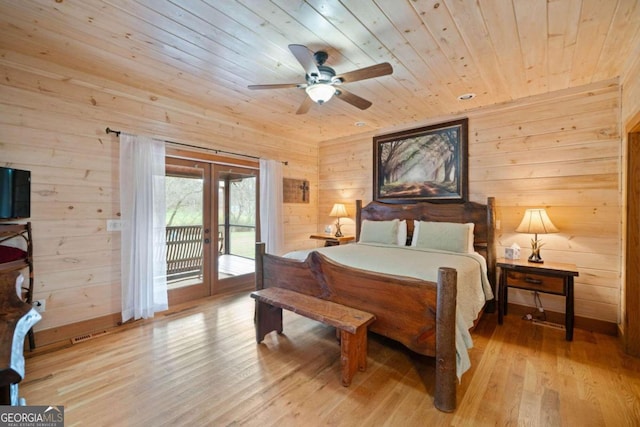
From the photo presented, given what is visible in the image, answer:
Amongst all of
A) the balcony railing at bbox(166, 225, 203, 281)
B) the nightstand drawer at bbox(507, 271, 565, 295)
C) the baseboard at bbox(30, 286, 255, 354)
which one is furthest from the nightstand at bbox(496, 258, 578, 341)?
the baseboard at bbox(30, 286, 255, 354)

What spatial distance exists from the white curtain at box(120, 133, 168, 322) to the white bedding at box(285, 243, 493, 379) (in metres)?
1.63

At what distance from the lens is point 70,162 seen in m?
2.75

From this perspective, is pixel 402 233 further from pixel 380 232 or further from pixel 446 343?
pixel 446 343

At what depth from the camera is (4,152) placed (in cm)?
242

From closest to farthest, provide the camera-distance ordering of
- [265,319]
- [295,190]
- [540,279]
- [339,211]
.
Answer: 1. [265,319]
2. [540,279]
3. [339,211]
4. [295,190]

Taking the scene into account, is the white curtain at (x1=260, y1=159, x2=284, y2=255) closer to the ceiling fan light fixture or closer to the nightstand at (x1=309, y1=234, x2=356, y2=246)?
the nightstand at (x1=309, y1=234, x2=356, y2=246)

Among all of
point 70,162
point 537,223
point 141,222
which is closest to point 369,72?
point 537,223

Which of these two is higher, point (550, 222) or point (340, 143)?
point (340, 143)

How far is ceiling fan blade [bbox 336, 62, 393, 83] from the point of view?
2014 mm

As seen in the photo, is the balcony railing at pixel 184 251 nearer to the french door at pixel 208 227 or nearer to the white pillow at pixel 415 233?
the french door at pixel 208 227

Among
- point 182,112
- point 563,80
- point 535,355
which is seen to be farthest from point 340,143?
point 535,355

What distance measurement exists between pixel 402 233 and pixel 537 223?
1.51 metres

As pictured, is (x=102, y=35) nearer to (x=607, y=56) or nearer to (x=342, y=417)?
(x=342, y=417)

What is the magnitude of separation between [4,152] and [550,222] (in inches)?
203
